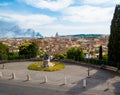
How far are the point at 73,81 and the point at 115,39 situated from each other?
11.0 meters

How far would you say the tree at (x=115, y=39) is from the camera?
3375 centimetres

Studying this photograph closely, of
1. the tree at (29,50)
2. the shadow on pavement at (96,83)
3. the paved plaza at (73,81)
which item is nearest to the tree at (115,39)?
the paved plaza at (73,81)

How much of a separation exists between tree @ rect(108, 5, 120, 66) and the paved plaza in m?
2.64

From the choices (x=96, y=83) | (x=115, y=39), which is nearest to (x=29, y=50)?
(x=115, y=39)

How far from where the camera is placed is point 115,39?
1355 inches

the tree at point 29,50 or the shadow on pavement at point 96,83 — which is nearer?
the shadow on pavement at point 96,83

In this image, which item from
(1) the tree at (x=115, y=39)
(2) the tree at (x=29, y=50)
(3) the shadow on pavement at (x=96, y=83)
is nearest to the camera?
(3) the shadow on pavement at (x=96, y=83)

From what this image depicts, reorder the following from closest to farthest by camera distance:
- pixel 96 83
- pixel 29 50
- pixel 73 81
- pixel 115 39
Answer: pixel 96 83, pixel 73 81, pixel 115 39, pixel 29 50

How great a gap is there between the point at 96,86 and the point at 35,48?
1166 inches

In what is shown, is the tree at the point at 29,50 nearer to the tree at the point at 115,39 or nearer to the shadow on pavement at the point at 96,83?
the tree at the point at 115,39

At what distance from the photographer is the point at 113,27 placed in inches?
1388

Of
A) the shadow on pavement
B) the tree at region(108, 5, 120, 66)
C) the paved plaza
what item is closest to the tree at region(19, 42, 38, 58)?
the paved plaza

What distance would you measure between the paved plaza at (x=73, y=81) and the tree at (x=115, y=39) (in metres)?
2.64

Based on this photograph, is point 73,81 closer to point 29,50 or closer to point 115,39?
point 115,39
